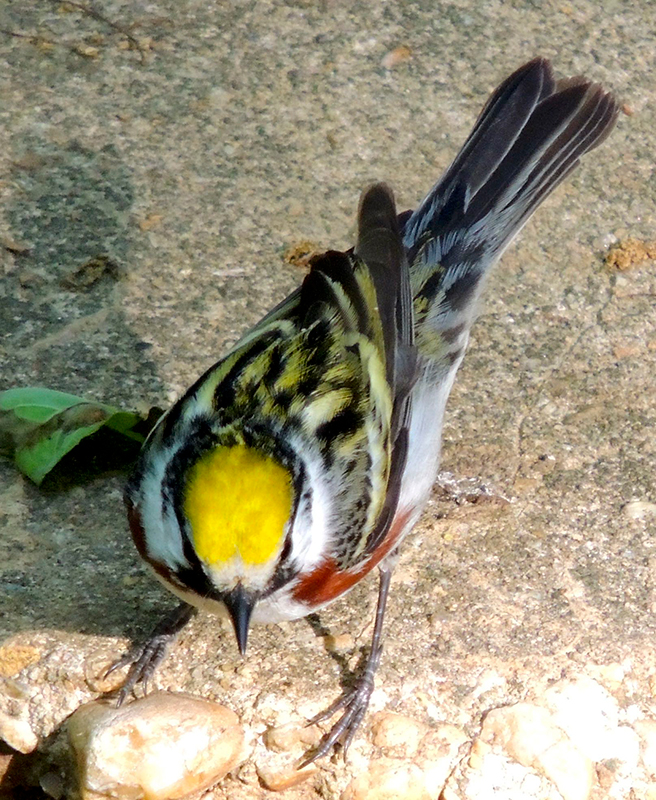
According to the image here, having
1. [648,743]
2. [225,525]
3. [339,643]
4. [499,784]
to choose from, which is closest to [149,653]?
[339,643]

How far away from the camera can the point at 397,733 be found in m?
3.47

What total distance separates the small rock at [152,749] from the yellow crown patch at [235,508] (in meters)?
0.53

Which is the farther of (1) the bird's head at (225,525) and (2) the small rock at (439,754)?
(2) the small rock at (439,754)

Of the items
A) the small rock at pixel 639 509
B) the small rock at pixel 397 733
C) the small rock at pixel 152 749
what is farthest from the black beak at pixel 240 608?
the small rock at pixel 639 509

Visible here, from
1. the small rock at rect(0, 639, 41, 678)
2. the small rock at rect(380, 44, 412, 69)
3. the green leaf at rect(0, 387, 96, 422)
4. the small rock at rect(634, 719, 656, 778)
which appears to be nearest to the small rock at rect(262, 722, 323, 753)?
the small rock at rect(0, 639, 41, 678)

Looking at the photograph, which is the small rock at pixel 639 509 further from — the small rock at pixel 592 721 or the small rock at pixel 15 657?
the small rock at pixel 15 657

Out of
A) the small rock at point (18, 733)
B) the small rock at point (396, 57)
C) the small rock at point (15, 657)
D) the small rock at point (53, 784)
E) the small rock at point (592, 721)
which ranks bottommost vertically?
the small rock at point (53, 784)

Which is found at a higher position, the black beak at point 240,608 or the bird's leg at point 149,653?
the black beak at point 240,608

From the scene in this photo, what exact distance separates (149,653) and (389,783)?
2.57 ft

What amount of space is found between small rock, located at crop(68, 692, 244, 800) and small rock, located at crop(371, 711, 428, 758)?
401mm

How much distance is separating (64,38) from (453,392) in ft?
8.95

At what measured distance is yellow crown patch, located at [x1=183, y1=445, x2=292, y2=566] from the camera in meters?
3.04

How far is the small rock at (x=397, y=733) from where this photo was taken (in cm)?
343

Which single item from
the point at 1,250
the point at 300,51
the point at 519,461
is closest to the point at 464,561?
the point at 519,461
